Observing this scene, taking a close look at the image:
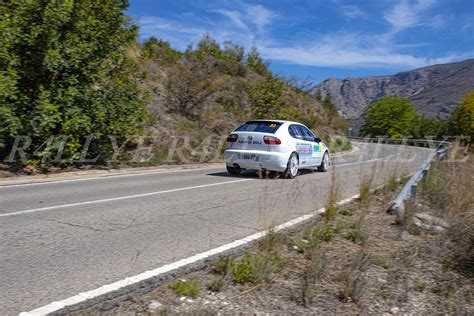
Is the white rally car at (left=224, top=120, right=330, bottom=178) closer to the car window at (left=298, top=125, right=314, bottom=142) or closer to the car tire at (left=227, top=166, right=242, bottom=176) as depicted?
the car tire at (left=227, top=166, right=242, bottom=176)

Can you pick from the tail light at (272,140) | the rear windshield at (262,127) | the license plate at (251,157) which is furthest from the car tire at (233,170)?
the tail light at (272,140)

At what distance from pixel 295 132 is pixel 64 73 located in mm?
6857

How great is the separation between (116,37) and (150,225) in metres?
9.23

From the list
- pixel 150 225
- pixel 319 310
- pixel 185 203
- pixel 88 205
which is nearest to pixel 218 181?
pixel 185 203

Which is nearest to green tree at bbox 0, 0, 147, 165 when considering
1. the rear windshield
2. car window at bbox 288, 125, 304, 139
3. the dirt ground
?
the rear windshield

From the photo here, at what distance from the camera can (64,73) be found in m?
12.8

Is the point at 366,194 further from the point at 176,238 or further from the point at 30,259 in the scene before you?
the point at 30,259

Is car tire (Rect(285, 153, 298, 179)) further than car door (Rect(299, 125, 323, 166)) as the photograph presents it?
No

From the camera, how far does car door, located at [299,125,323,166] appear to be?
46.6 ft

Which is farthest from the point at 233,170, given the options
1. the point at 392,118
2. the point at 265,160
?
the point at 392,118

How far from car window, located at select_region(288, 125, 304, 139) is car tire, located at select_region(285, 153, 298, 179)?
625mm

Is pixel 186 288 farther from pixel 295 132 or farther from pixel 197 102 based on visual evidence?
pixel 197 102

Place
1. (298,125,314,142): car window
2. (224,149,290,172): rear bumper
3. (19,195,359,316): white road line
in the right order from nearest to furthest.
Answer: (19,195,359,316): white road line < (224,149,290,172): rear bumper < (298,125,314,142): car window

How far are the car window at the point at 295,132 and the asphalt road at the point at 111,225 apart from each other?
7.10 feet
